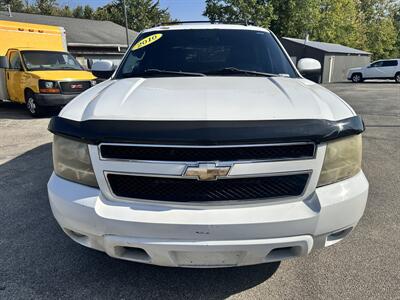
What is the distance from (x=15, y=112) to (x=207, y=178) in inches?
432

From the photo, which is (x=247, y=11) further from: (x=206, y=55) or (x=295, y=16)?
(x=206, y=55)

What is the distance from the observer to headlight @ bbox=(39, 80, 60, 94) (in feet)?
30.9

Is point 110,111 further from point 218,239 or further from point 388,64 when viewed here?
point 388,64

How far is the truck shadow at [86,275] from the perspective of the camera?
8.09 feet

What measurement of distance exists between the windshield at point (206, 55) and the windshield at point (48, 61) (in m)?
7.50

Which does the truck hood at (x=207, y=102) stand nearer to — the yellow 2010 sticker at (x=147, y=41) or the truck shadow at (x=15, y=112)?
the yellow 2010 sticker at (x=147, y=41)

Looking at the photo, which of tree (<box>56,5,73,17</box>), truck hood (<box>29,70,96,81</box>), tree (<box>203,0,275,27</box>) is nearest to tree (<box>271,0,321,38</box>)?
tree (<box>203,0,275,27</box>)

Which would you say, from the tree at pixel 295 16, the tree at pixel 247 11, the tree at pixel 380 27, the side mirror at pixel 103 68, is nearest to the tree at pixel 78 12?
the tree at pixel 247 11

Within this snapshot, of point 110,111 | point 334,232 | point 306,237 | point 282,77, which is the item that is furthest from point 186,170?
point 282,77

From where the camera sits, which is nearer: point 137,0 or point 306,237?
point 306,237

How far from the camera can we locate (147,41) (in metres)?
3.83

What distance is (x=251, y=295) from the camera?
245 cm

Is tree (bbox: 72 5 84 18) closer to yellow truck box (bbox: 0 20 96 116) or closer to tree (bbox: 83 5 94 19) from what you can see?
tree (bbox: 83 5 94 19)

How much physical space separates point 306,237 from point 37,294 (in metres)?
1.84
